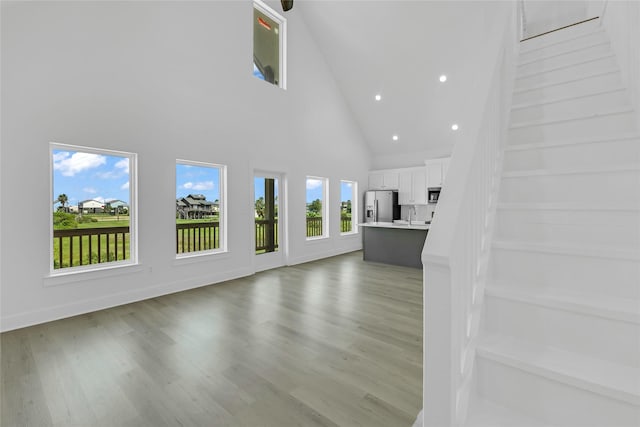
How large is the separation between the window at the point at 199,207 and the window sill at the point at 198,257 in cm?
8

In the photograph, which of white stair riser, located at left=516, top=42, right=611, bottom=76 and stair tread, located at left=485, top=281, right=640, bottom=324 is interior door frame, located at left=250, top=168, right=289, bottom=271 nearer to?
white stair riser, located at left=516, top=42, right=611, bottom=76

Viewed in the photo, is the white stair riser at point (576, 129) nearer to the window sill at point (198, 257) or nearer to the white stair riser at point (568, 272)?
the white stair riser at point (568, 272)

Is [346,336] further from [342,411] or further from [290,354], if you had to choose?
[342,411]

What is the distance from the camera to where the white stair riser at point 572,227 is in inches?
53.9

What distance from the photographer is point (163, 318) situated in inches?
123

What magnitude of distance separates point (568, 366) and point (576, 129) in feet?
5.32

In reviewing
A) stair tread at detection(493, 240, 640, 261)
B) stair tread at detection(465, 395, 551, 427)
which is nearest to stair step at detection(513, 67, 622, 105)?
stair tread at detection(493, 240, 640, 261)

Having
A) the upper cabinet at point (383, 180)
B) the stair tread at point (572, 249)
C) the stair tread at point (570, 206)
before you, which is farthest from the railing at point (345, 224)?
the stair tread at point (572, 249)

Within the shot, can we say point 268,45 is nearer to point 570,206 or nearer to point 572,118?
point 572,118

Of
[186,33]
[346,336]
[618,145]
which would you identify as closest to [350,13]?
[186,33]

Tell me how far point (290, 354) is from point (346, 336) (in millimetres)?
574

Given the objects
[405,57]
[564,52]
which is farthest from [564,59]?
[405,57]

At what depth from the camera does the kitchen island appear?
18.0 ft

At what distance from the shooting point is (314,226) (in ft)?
22.3
